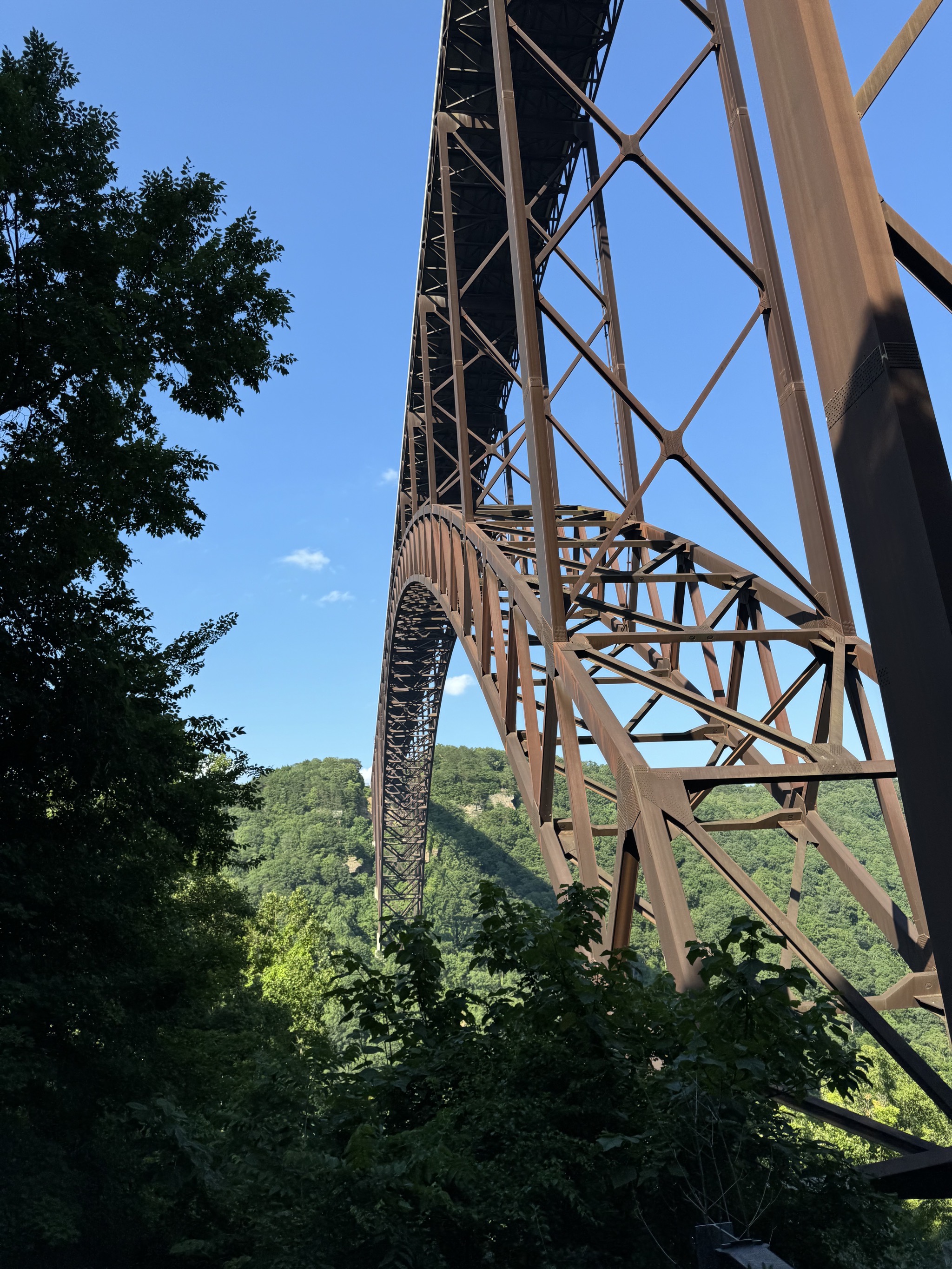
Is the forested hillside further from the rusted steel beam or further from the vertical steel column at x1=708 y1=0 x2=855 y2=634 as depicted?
the rusted steel beam

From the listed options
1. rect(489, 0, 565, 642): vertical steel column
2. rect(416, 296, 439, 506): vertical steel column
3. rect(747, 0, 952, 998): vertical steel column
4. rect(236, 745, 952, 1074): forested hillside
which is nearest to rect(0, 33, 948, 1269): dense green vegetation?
rect(747, 0, 952, 998): vertical steel column

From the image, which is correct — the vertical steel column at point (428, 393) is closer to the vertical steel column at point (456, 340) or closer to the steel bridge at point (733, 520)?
the steel bridge at point (733, 520)

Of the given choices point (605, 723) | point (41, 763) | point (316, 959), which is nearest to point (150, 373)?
point (41, 763)

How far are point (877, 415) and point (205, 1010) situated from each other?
9.41 metres

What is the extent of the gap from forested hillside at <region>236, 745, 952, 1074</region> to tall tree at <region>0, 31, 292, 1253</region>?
19.7ft

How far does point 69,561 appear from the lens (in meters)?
8.26

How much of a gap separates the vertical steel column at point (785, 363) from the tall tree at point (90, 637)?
4.97 meters

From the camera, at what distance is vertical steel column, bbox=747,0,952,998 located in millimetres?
2754

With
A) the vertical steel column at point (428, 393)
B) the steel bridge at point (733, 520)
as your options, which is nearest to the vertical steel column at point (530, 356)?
the steel bridge at point (733, 520)

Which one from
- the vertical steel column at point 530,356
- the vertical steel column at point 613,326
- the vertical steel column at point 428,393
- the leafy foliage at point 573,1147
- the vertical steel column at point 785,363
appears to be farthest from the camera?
the vertical steel column at point 428,393

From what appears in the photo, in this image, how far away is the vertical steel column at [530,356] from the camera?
360 inches

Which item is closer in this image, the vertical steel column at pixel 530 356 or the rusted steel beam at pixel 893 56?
the rusted steel beam at pixel 893 56

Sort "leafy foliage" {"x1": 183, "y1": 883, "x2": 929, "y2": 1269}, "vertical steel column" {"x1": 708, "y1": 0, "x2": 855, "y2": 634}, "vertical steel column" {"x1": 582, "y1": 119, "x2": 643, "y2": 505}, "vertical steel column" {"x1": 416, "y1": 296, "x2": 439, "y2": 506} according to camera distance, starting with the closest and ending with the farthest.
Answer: "leafy foliage" {"x1": 183, "y1": 883, "x2": 929, "y2": 1269}, "vertical steel column" {"x1": 708, "y1": 0, "x2": 855, "y2": 634}, "vertical steel column" {"x1": 582, "y1": 119, "x2": 643, "y2": 505}, "vertical steel column" {"x1": 416, "y1": 296, "x2": 439, "y2": 506}

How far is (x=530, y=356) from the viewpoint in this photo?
9.84m
